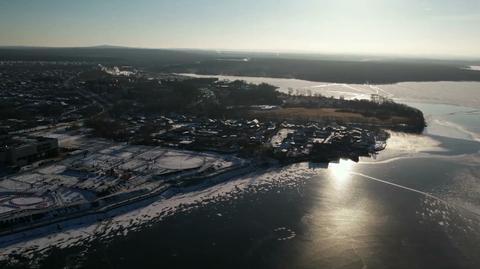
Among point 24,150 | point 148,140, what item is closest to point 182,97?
point 148,140

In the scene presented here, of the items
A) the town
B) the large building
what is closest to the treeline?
the town

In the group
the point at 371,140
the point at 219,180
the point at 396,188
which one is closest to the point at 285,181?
the point at 219,180

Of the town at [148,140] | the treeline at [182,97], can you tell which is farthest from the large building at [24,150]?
the treeline at [182,97]

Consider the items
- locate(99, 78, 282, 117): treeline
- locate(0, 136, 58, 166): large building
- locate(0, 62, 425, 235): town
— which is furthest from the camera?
locate(99, 78, 282, 117): treeline

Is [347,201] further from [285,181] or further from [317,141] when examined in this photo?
[317,141]

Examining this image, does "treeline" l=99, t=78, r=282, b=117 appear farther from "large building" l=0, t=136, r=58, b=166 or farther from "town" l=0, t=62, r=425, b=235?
"large building" l=0, t=136, r=58, b=166

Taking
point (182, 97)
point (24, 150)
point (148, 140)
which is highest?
point (182, 97)

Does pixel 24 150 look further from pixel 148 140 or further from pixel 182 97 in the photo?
pixel 182 97

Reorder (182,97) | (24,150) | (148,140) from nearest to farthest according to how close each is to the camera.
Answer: (24,150) → (148,140) → (182,97)
